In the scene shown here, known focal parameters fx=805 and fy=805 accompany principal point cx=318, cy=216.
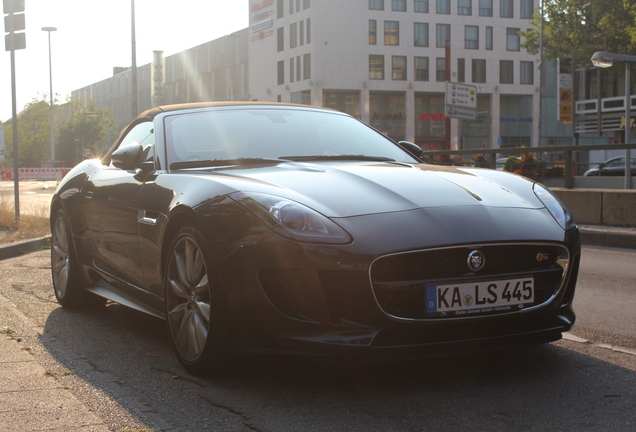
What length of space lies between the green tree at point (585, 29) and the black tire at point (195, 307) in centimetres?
3356

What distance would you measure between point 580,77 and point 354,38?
18918 mm

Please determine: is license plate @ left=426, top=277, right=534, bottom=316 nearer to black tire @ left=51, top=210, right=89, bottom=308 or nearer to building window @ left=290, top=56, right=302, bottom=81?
black tire @ left=51, top=210, right=89, bottom=308

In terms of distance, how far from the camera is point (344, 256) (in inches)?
128

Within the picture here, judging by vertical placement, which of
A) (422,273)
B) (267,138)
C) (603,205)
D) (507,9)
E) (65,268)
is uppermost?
(507,9)

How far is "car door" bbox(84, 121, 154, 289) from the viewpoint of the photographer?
4.61m

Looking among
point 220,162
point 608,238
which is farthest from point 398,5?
point 220,162

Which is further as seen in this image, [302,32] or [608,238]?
[302,32]

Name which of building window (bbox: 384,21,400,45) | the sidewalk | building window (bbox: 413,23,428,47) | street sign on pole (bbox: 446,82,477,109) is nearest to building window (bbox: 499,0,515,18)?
building window (bbox: 413,23,428,47)

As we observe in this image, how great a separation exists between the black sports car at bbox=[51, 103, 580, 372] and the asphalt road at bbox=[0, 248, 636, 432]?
8.1 inches

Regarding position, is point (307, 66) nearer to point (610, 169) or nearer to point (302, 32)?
point (302, 32)

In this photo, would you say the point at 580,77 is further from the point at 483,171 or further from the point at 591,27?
the point at 483,171

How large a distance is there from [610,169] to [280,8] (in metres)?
60.2

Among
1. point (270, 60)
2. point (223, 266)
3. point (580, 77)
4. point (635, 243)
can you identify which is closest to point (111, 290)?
point (223, 266)

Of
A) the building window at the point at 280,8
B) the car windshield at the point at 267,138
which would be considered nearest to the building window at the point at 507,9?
the building window at the point at 280,8
